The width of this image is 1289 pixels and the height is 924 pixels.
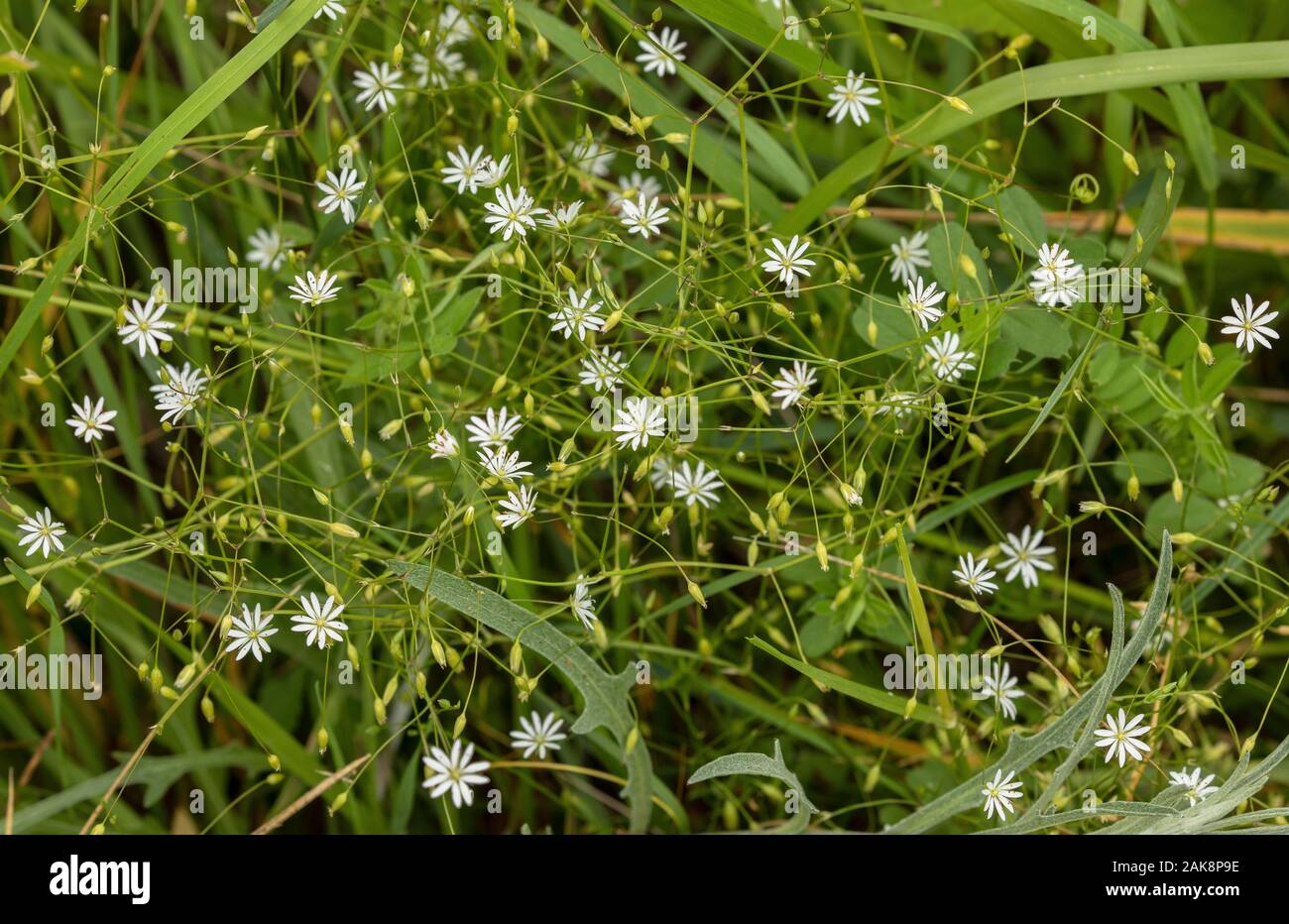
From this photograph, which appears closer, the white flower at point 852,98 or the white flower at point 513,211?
the white flower at point 513,211

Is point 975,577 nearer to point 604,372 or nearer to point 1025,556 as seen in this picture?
point 1025,556

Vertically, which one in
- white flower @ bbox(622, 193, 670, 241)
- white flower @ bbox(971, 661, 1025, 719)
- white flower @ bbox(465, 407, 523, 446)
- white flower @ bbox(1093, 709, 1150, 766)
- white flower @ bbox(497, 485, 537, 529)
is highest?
white flower @ bbox(622, 193, 670, 241)

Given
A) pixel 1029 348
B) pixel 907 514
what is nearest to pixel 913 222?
pixel 1029 348

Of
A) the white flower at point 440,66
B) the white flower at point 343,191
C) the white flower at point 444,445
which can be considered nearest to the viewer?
the white flower at point 444,445

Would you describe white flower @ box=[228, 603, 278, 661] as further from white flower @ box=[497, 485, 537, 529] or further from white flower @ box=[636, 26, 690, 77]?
white flower @ box=[636, 26, 690, 77]

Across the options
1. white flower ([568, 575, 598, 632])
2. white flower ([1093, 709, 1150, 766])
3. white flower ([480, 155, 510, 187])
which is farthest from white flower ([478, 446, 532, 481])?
white flower ([1093, 709, 1150, 766])

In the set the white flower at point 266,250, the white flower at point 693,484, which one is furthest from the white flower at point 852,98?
the white flower at point 266,250

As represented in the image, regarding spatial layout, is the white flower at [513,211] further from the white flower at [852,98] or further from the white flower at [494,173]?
the white flower at [852,98]
